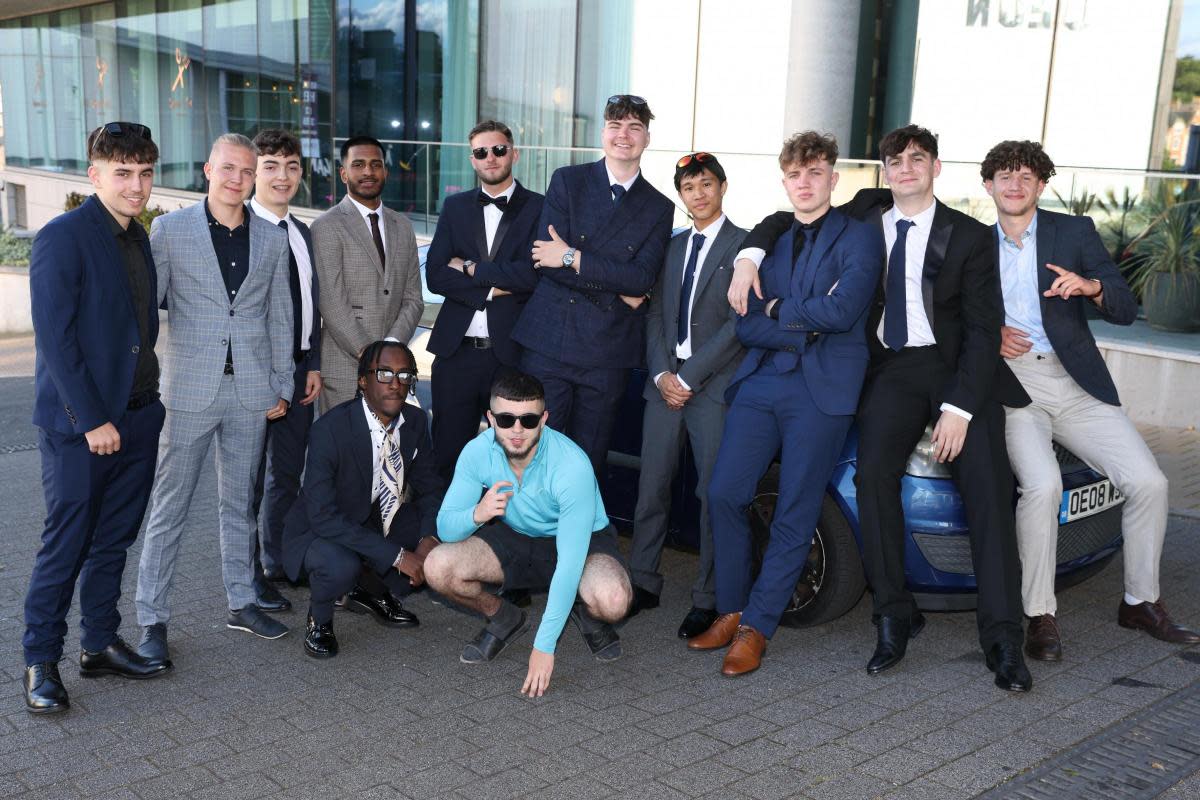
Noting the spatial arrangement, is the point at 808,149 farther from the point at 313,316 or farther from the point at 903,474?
the point at 313,316

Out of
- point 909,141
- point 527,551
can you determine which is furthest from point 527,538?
point 909,141

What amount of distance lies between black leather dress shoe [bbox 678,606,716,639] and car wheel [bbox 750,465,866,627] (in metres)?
0.32

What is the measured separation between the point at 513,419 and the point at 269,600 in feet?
5.19

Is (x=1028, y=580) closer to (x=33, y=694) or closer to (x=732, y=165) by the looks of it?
(x=33, y=694)

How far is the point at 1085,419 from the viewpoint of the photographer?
4734 millimetres

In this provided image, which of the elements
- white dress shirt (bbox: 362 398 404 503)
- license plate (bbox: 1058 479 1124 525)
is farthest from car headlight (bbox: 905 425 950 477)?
white dress shirt (bbox: 362 398 404 503)

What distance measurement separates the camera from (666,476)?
502 centimetres

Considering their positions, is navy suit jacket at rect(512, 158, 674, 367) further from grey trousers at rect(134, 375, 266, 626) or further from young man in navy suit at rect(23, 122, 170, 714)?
young man in navy suit at rect(23, 122, 170, 714)

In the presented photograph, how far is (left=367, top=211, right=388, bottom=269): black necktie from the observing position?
5.45 metres

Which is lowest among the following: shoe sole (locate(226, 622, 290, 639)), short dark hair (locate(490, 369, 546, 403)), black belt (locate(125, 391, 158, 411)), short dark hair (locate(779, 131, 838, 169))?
shoe sole (locate(226, 622, 290, 639))

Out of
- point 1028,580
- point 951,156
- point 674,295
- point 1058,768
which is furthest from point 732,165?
point 1058,768

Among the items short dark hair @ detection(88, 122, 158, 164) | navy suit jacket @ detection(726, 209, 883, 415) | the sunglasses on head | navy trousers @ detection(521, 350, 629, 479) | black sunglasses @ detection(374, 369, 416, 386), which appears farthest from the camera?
navy trousers @ detection(521, 350, 629, 479)

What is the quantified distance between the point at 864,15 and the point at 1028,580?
10865 mm

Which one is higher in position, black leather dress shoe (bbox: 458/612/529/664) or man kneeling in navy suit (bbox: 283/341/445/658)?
man kneeling in navy suit (bbox: 283/341/445/658)
